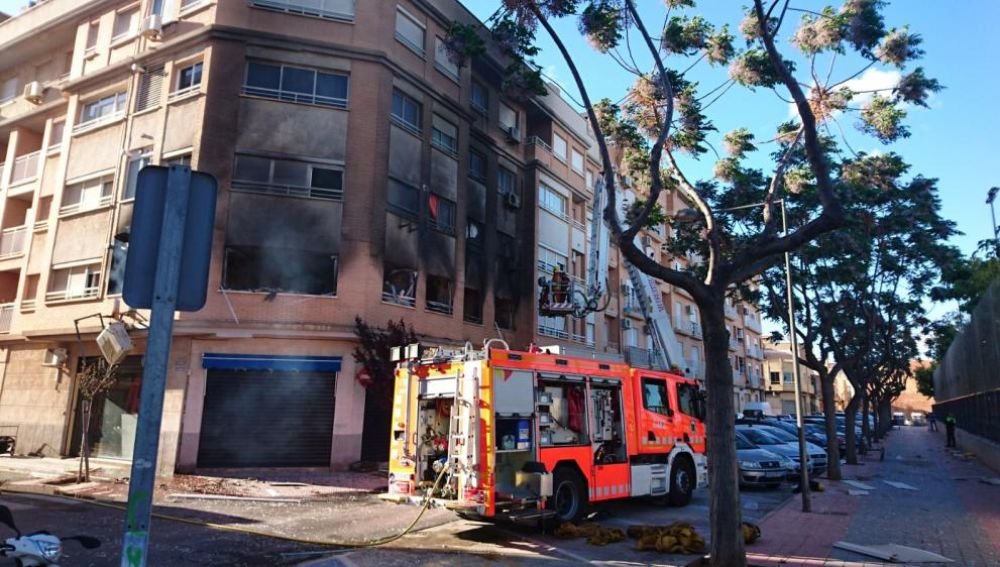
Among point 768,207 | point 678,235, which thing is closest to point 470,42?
point 768,207

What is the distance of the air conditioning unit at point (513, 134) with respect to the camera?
25.5 meters

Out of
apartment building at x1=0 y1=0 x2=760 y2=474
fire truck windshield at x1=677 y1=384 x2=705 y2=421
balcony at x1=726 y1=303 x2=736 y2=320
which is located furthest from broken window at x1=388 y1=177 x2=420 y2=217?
balcony at x1=726 y1=303 x2=736 y2=320

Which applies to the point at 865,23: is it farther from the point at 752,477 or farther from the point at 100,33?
the point at 100,33

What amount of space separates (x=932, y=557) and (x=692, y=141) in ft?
22.9

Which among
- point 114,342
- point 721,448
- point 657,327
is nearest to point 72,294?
point 114,342

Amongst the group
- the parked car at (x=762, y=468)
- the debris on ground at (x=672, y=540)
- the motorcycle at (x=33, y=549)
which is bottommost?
the debris on ground at (x=672, y=540)

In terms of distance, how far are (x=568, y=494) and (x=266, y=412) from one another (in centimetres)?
924

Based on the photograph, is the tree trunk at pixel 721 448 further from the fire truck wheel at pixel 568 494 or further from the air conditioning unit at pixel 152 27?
the air conditioning unit at pixel 152 27

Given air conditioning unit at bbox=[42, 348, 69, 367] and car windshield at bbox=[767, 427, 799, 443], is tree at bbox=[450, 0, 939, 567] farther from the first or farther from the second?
air conditioning unit at bbox=[42, 348, 69, 367]

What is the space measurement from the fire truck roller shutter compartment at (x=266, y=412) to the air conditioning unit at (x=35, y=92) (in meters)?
14.2

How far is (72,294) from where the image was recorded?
19.2m

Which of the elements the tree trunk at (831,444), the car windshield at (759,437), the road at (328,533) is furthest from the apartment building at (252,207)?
the tree trunk at (831,444)

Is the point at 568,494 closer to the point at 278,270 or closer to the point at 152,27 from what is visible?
the point at 278,270

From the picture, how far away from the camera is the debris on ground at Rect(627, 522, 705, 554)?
8.30 meters
